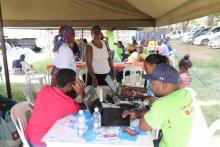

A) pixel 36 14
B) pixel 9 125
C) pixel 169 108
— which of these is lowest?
pixel 9 125

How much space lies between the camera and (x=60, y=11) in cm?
514

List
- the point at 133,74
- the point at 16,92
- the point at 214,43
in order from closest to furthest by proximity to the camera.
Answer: the point at 133,74 < the point at 16,92 < the point at 214,43

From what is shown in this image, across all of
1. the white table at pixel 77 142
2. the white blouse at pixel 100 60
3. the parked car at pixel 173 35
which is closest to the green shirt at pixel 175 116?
the white table at pixel 77 142

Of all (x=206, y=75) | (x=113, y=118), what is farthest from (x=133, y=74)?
(x=113, y=118)

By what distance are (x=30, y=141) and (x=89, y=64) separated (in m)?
1.72

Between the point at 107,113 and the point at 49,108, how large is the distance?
483mm

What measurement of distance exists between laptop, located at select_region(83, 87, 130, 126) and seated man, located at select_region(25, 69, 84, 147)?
0.49 ft

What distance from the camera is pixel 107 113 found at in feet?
7.23

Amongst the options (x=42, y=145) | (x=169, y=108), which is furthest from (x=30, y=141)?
(x=169, y=108)

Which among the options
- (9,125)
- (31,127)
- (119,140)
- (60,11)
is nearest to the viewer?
(119,140)

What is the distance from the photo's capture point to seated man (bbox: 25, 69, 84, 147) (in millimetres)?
2047

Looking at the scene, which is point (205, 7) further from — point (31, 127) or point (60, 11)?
point (60, 11)

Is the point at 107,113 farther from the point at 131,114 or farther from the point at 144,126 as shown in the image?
the point at 144,126

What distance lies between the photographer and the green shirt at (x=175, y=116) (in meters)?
1.56
